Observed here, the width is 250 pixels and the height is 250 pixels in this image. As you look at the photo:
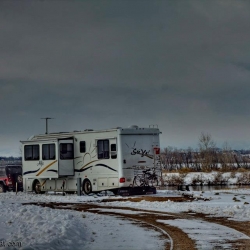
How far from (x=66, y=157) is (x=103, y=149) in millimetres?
2789

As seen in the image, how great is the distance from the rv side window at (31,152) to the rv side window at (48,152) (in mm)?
722

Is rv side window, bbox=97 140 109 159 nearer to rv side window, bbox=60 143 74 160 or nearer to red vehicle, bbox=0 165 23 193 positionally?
rv side window, bbox=60 143 74 160

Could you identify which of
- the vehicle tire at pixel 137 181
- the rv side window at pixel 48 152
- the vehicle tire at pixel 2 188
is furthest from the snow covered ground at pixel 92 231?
the vehicle tire at pixel 2 188

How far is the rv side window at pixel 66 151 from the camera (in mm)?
28531

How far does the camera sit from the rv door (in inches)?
1121

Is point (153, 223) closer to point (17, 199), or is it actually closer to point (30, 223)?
point (30, 223)

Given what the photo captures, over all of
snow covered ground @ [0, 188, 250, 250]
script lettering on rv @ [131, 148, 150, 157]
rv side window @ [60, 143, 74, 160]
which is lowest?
snow covered ground @ [0, 188, 250, 250]

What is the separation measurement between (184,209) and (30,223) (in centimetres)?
723

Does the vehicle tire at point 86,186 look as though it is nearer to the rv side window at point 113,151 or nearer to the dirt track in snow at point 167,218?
the rv side window at point 113,151

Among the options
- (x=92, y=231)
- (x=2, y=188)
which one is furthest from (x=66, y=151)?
(x=92, y=231)

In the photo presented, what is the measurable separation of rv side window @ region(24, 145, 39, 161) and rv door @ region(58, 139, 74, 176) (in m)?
2.13

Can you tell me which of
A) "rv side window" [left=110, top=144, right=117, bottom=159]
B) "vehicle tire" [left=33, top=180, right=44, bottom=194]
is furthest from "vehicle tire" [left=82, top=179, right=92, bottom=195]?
"vehicle tire" [left=33, top=180, right=44, bottom=194]

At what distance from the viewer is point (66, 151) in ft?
93.9

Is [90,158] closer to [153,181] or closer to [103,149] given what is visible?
[103,149]
